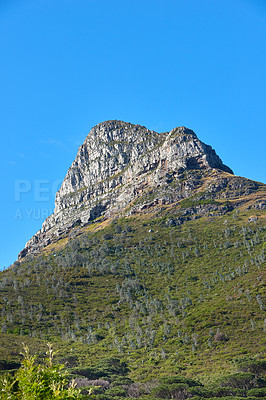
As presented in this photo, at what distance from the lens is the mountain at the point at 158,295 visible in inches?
2904

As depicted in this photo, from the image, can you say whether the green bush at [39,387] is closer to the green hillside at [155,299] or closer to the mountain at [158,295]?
the green hillside at [155,299]

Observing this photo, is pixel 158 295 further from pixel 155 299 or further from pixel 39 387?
pixel 39 387

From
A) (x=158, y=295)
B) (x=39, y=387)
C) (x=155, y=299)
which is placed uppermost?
(x=158, y=295)

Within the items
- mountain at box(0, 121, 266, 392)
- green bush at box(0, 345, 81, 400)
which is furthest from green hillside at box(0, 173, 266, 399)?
green bush at box(0, 345, 81, 400)

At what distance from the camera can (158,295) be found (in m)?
114

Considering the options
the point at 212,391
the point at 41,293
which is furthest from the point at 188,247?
the point at 212,391

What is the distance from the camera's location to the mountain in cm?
7375

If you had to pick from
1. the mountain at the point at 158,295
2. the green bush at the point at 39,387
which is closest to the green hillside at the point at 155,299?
the mountain at the point at 158,295

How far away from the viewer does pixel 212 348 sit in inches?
2913

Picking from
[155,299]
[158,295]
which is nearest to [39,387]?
[155,299]

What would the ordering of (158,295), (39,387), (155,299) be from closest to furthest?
1. (39,387)
2. (155,299)
3. (158,295)

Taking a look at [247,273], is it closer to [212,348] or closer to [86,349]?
[212,348]

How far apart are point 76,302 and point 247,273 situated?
58.4 m

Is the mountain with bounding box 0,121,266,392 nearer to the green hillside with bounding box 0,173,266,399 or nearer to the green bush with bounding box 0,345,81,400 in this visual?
the green hillside with bounding box 0,173,266,399
